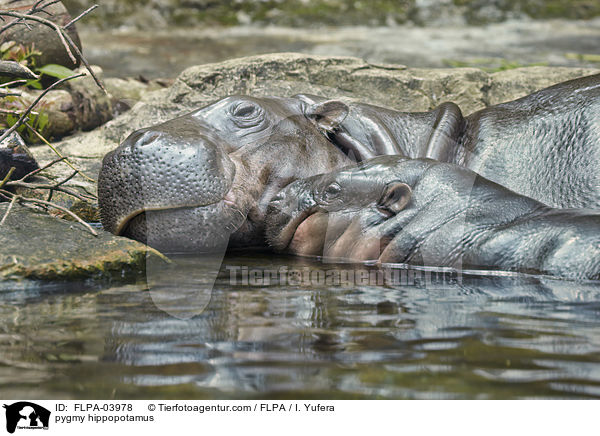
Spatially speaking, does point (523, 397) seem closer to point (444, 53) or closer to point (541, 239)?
point (541, 239)

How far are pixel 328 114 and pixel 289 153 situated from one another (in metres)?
0.39

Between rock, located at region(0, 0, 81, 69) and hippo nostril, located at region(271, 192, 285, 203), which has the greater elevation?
rock, located at region(0, 0, 81, 69)

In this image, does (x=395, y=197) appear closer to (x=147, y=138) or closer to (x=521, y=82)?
(x=147, y=138)

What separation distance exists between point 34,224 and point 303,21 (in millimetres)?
8785

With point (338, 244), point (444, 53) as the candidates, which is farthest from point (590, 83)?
point (444, 53)

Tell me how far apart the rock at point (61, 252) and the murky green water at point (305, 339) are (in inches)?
3.9

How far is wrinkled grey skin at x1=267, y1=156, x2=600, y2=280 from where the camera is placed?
2998 millimetres

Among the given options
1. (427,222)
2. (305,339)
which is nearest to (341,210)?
(427,222)

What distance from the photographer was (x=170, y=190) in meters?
3.34

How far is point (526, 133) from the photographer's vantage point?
3.86 m
